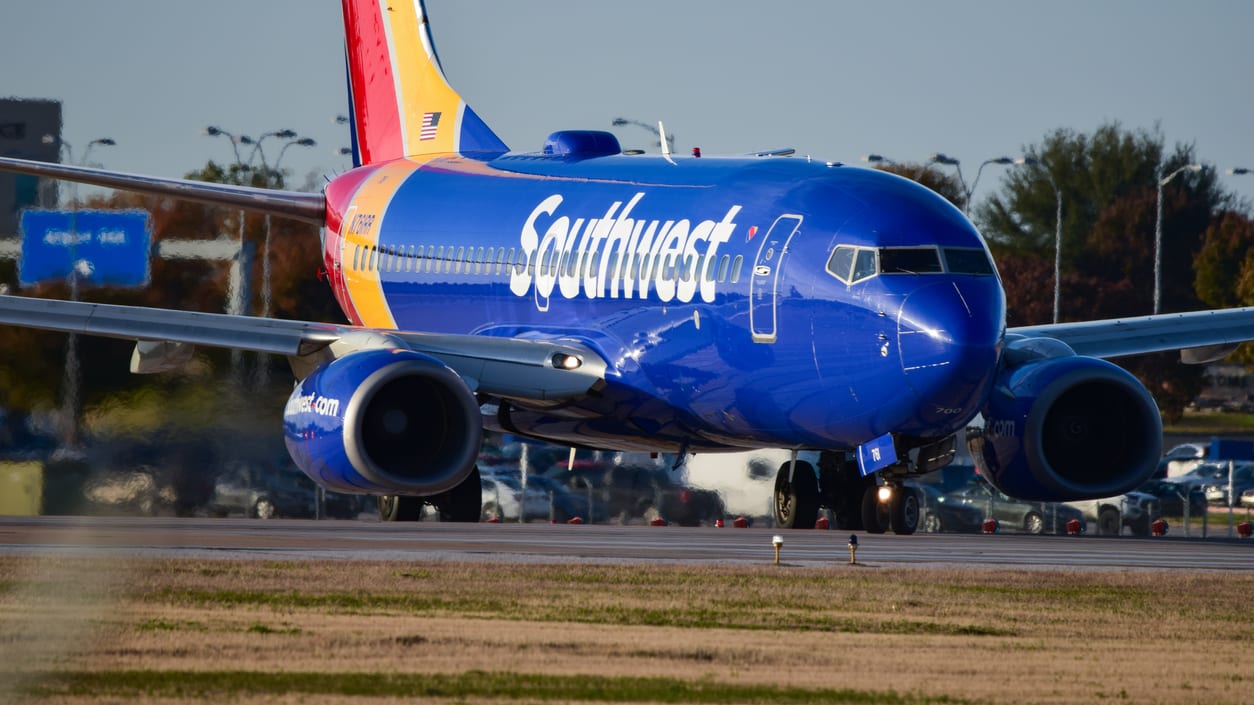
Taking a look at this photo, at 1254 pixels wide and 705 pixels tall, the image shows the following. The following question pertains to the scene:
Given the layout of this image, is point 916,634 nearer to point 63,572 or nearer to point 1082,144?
point 63,572

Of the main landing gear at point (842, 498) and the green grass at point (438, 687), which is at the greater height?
the main landing gear at point (842, 498)

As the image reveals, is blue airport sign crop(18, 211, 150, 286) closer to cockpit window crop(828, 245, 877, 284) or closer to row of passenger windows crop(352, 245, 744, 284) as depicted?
row of passenger windows crop(352, 245, 744, 284)

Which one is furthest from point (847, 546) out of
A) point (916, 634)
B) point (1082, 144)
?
point (1082, 144)

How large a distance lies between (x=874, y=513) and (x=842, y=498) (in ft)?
2.81

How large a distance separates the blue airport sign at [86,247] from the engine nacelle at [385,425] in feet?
37.7

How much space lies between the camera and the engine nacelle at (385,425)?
2372cm

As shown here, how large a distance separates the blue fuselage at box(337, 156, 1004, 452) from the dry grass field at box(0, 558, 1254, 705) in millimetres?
3133

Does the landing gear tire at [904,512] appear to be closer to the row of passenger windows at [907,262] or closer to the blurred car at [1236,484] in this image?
the row of passenger windows at [907,262]

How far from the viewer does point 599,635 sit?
14.5 m

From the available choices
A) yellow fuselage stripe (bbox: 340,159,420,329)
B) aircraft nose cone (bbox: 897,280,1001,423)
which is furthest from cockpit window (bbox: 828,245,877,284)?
yellow fuselage stripe (bbox: 340,159,420,329)

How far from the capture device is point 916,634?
49.8 feet

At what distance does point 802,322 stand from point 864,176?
210 cm

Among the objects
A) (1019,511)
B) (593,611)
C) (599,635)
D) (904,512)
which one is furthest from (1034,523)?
(599,635)

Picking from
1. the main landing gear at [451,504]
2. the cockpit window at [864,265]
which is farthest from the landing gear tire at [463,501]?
the cockpit window at [864,265]
